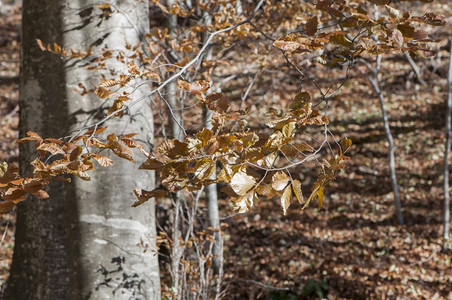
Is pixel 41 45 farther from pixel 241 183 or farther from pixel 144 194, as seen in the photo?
pixel 241 183

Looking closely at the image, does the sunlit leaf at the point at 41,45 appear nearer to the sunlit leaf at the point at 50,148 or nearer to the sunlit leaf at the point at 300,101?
the sunlit leaf at the point at 50,148

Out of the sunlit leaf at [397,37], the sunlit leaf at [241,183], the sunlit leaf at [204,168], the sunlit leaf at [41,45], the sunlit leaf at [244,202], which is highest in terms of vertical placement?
the sunlit leaf at [41,45]

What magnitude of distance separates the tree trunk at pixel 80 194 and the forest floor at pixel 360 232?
914 millimetres

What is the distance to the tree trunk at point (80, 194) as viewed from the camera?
2244 millimetres

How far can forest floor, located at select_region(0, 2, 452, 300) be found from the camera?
4703 mm

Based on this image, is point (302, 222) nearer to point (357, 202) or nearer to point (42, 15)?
point (357, 202)

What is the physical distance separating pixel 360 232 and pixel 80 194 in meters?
4.47

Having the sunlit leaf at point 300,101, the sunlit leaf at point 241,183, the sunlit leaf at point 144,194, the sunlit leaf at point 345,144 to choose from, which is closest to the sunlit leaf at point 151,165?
the sunlit leaf at point 144,194

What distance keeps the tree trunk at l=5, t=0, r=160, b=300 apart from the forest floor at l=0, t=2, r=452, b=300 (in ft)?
3.00

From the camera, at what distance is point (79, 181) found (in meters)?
2.29

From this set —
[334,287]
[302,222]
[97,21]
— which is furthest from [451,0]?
[97,21]

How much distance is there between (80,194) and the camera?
228 cm

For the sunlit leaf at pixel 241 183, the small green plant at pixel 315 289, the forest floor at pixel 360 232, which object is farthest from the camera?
the forest floor at pixel 360 232

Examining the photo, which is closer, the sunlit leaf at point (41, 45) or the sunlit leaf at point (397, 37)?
the sunlit leaf at point (397, 37)
